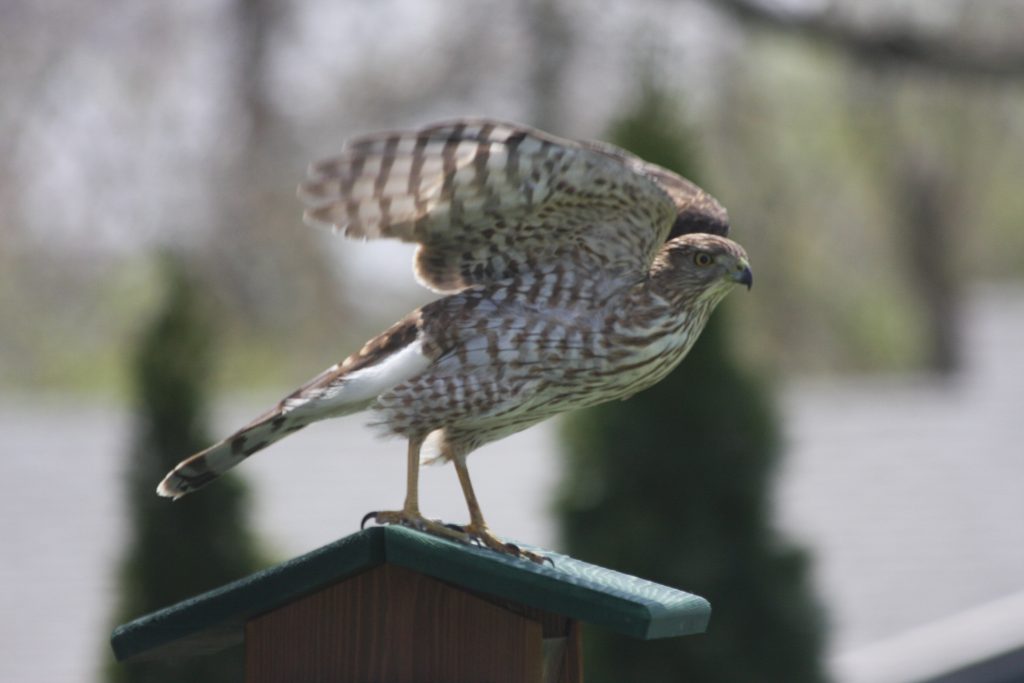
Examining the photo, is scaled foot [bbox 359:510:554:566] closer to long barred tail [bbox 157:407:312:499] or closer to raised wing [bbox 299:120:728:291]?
long barred tail [bbox 157:407:312:499]

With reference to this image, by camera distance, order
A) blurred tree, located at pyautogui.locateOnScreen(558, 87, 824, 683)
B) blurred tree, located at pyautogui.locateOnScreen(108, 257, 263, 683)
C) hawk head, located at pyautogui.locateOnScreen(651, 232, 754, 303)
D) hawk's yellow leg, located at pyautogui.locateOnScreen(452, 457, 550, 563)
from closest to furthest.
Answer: hawk's yellow leg, located at pyautogui.locateOnScreen(452, 457, 550, 563) < hawk head, located at pyautogui.locateOnScreen(651, 232, 754, 303) < blurred tree, located at pyautogui.locateOnScreen(558, 87, 824, 683) < blurred tree, located at pyautogui.locateOnScreen(108, 257, 263, 683)

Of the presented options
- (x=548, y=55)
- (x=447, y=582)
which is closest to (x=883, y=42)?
(x=548, y=55)

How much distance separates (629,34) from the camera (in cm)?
1170

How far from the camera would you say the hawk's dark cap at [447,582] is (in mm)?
2445

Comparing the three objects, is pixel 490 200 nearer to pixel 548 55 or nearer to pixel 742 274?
pixel 742 274

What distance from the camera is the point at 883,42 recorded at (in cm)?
1204

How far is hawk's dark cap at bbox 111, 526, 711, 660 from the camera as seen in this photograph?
2445 millimetres

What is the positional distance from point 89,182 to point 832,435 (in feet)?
20.1

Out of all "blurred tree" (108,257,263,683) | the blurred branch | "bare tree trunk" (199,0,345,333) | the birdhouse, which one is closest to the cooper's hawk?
the birdhouse

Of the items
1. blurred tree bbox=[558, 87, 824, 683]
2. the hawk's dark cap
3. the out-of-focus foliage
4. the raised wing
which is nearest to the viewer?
the hawk's dark cap

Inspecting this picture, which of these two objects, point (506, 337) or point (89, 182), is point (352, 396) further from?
point (89, 182)

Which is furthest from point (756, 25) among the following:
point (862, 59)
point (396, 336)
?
point (396, 336)

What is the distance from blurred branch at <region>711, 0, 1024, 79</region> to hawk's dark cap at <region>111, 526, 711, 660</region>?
10138 mm

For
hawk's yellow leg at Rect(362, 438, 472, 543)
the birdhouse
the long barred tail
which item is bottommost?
the birdhouse
